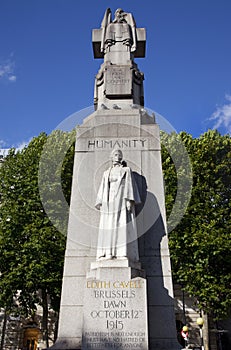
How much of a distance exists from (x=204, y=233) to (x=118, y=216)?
42.1 ft

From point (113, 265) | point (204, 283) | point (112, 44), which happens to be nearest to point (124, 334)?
point (113, 265)

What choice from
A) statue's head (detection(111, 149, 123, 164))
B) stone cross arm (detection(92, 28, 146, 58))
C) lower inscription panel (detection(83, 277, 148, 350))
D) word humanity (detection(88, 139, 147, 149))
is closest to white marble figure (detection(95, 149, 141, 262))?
statue's head (detection(111, 149, 123, 164))

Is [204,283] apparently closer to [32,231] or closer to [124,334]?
[32,231]

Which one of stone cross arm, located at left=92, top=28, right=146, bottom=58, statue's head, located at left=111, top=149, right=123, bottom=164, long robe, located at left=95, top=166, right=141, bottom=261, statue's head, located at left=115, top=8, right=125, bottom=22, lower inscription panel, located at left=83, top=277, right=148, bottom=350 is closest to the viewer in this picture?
lower inscription panel, located at left=83, top=277, right=148, bottom=350

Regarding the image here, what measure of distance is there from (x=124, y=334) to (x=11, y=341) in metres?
25.7

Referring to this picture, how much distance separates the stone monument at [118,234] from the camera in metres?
8.42

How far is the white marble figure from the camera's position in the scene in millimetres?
9375

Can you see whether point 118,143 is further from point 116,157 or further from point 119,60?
point 119,60

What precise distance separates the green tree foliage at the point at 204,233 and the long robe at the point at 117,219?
10757 millimetres

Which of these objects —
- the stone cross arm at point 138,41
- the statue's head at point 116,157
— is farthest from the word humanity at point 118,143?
the stone cross arm at point 138,41

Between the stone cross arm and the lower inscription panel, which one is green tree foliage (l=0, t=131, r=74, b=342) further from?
the lower inscription panel

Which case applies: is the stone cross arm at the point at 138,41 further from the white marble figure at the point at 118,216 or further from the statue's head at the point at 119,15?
the white marble figure at the point at 118,216

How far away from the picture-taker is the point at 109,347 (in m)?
8.08

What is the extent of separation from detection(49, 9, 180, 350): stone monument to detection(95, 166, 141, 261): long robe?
0.09ft
